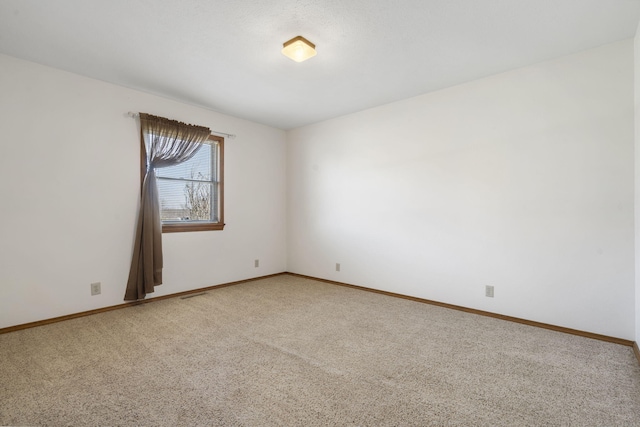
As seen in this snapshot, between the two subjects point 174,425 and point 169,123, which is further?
point 169,123

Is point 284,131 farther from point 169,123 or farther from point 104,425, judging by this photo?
point 104,425

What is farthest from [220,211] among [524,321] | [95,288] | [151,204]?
[524,321]

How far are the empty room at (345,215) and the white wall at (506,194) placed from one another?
0.07 feet

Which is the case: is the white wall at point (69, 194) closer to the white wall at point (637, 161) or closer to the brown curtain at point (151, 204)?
the brown curtain at point (151, 204)

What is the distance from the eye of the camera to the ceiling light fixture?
238cm

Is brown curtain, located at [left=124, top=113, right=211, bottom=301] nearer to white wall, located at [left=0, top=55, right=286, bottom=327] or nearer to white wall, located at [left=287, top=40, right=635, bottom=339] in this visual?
white wall, located at [left=0, top=55, right=286, bottom=327]

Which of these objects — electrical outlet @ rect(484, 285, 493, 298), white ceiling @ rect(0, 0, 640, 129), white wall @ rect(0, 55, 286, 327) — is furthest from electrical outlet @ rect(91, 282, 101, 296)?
electrical outlet @ rect(484, 285, 493, 298)

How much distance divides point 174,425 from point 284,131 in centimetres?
453

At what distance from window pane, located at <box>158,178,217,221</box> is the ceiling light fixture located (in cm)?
232

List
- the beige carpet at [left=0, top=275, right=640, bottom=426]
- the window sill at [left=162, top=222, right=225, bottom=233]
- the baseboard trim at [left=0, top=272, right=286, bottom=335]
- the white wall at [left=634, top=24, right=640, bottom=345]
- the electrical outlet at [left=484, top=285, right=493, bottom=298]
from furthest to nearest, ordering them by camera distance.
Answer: the window sill at [left=162, top=222, right=225, bottom=233] → the electrical outlet at [left=484, top=285, right=493, bottom=298] → the baseboard trim at [left=0, top=272, right=286, bottom=335] → the white wall at [left=634, top=24, right=640, bottom=345] → the beige carpet at [left=0, top=275, right=640, bottom=426]

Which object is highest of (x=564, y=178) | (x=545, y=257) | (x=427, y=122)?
(x=427, y=122)

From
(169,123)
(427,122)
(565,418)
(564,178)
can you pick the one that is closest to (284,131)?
(169,123)

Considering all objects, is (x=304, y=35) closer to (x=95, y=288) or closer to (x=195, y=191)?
(x=195, y=191)

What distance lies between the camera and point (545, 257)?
2.81 meters
